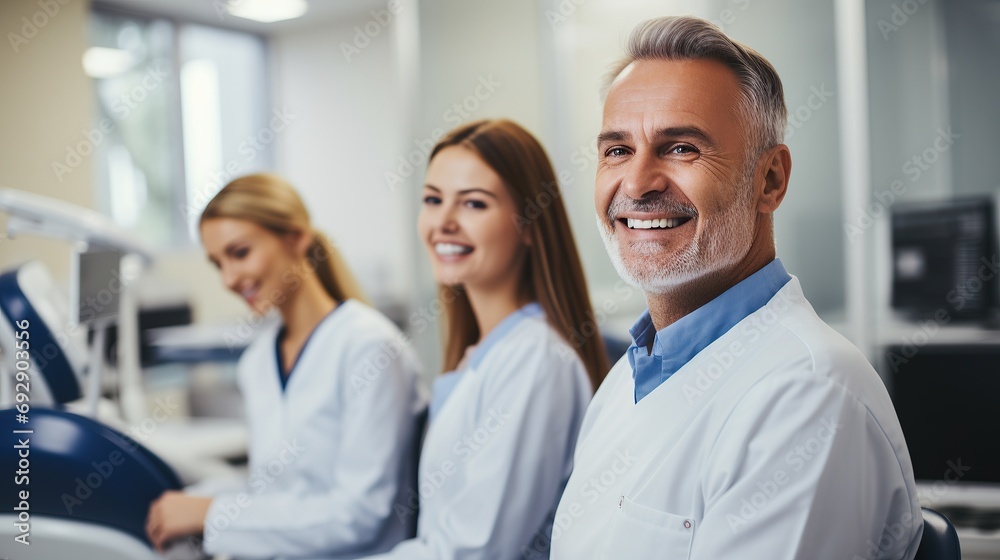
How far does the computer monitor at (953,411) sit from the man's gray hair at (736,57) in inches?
87.3

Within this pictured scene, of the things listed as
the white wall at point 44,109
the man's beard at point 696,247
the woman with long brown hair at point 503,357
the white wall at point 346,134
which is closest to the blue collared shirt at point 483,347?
the woman with long brown hair at point 503,357

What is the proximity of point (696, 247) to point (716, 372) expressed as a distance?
5.9 inches

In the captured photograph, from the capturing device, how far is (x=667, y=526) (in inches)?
34.2

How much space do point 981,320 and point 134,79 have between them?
498 centimetres

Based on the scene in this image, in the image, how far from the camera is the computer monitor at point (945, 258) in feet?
9.73

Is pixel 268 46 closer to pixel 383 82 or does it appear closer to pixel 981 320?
pixel 383 82

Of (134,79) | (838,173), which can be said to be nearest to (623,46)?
(838,173)

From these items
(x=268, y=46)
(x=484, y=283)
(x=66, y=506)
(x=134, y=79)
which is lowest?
(x=66, y=506)

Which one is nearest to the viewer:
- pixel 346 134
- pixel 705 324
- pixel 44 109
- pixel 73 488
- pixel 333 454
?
pixel 705 324

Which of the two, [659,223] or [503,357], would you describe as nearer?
[659,223]

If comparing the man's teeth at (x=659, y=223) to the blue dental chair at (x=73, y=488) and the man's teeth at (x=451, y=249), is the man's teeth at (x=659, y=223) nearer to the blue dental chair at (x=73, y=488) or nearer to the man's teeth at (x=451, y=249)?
the man's teeth at (x=451, y=249)

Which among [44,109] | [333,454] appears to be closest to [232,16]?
[44,109]

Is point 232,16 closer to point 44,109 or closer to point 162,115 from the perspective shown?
point 162,115

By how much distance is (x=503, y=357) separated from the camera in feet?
4.37
